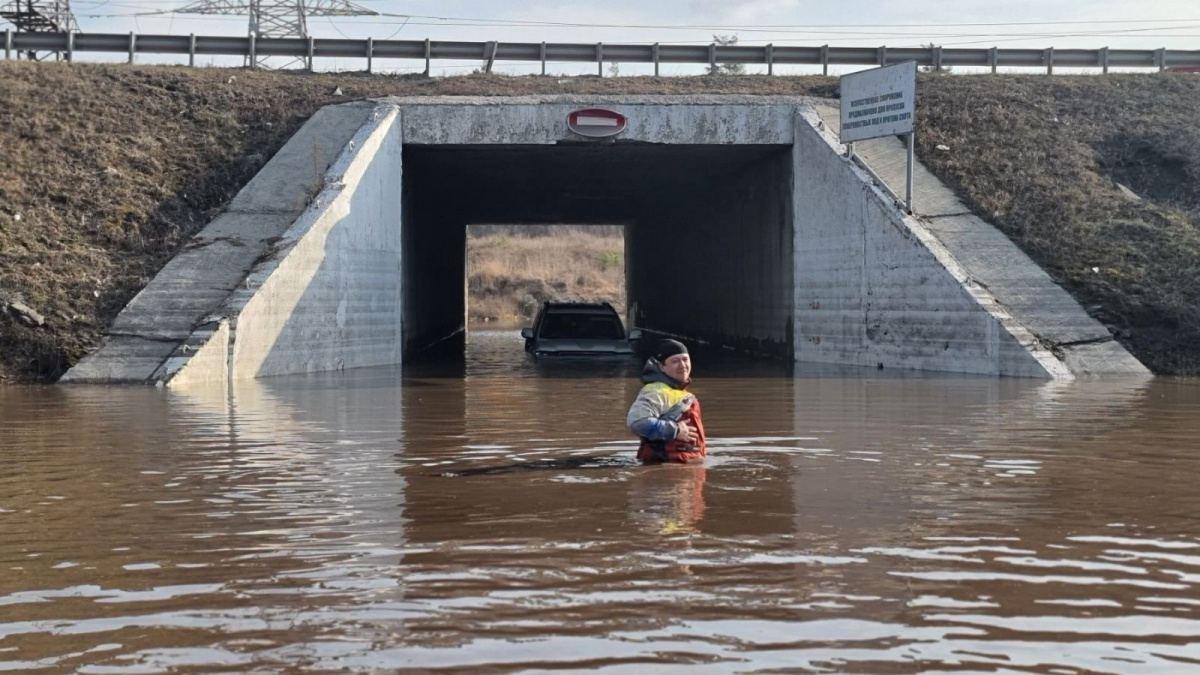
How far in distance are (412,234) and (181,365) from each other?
13.2 metres

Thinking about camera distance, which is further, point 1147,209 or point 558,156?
point 558,156

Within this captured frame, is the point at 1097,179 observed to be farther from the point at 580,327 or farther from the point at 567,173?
the point at 567,173

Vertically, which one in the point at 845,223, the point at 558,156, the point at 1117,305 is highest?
the point at 558,156

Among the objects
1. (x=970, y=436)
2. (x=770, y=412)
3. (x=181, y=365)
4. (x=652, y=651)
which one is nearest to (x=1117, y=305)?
(x=770, y=412)

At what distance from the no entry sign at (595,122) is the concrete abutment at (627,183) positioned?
0.17 metres

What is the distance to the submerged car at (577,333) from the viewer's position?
25.8 metres

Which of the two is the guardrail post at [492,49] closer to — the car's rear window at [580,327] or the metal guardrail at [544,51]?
the metal guardrail at [544,51]

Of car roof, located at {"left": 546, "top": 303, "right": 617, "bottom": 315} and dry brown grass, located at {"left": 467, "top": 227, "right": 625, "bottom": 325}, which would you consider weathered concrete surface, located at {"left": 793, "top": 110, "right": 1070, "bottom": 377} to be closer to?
car roof, located at {"left": 546, "top": 303, "right": 617, "bottom": 315}

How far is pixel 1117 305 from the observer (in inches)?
917

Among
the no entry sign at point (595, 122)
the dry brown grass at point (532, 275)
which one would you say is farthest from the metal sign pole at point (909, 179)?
the dry brown grass at point (532, 275)

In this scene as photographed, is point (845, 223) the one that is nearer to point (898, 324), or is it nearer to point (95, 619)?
point (898, 324)

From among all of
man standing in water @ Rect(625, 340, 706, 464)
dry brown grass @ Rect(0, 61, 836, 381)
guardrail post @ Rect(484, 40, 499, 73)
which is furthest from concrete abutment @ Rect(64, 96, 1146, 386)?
man standing in water @ Rect(625, 340, 706, 464)

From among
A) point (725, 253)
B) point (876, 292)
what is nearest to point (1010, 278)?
point (876, 292)

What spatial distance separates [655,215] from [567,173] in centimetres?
1062
